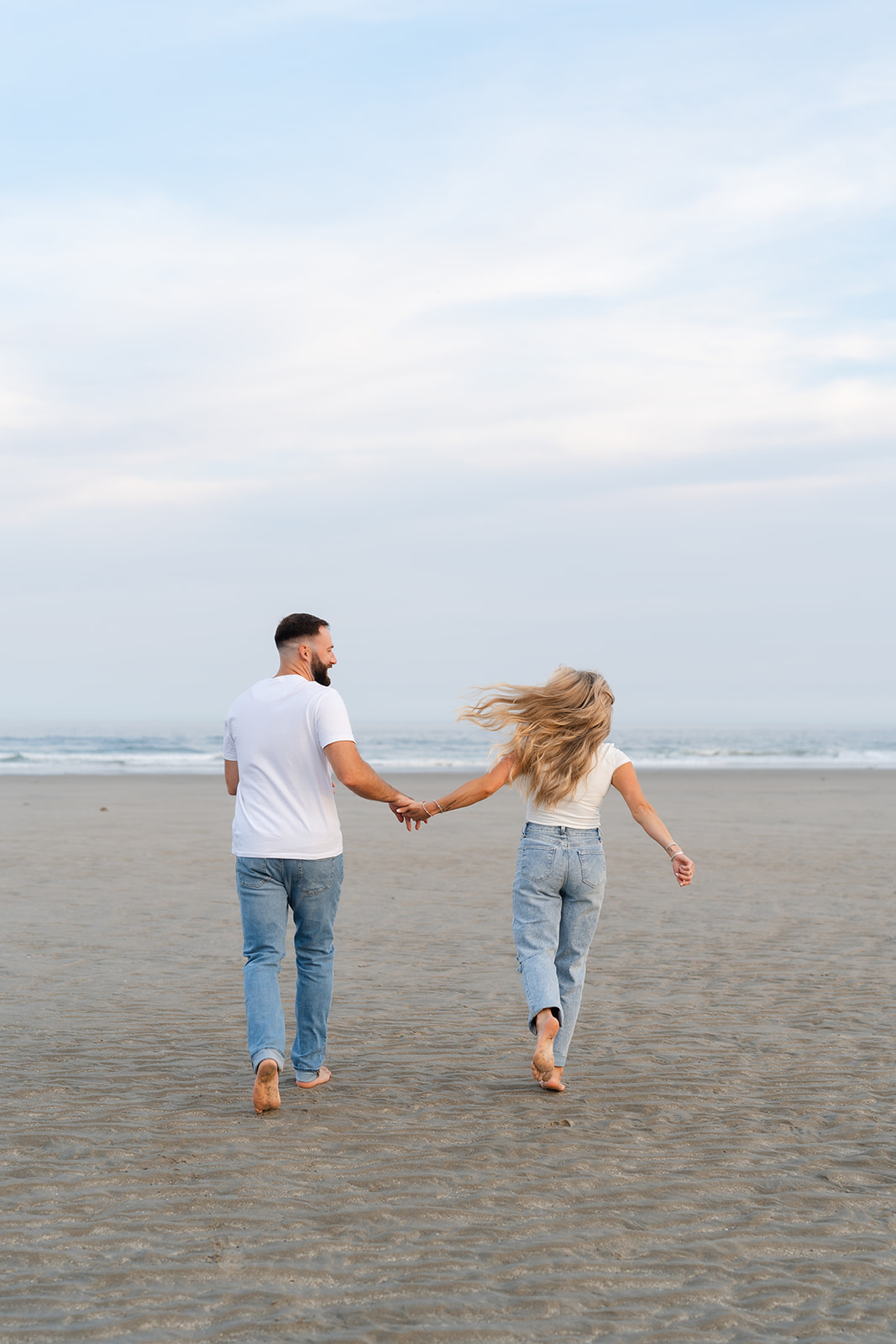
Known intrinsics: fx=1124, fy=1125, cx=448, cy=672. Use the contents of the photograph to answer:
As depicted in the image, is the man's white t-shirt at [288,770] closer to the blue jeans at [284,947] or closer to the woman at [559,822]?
the blue jeans at [284,947]

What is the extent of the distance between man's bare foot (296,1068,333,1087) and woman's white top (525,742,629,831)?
152 centimetres

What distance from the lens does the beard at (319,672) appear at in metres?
5.23

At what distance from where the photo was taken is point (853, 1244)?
358 cm

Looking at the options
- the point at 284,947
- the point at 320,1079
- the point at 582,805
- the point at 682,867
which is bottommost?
the point at 320,1079

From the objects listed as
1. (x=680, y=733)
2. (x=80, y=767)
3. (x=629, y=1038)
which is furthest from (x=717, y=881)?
(x=680, y=733)

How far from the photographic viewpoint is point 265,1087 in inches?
186

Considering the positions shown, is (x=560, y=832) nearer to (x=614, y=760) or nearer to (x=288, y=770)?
(x=614, y=760)

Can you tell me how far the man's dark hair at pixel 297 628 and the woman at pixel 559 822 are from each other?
98 cm

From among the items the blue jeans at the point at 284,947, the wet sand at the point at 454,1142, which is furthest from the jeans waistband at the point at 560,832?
the wet sand at the point at 454,1142

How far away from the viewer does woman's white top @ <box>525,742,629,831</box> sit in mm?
5195

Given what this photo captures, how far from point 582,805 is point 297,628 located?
1.55m

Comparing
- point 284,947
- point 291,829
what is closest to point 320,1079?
point 284,947

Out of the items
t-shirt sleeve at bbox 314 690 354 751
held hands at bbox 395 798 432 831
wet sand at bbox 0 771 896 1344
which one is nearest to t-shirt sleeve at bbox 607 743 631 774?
held hands at bbox 395 798 432 831

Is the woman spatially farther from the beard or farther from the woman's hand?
the beard
